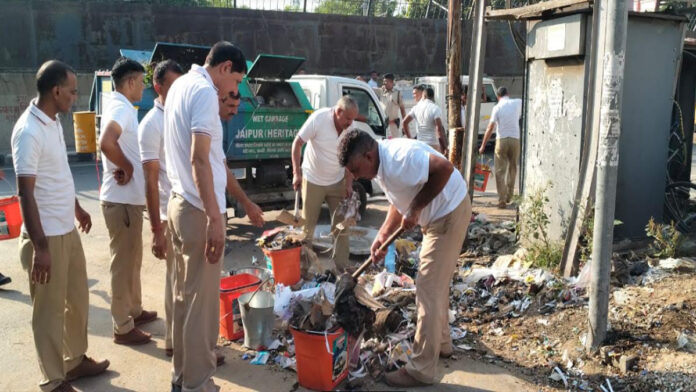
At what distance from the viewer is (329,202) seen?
5.79 metres

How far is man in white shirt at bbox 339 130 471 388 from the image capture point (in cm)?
341

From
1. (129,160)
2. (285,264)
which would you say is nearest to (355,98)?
(285,264)

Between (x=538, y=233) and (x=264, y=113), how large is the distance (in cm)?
387

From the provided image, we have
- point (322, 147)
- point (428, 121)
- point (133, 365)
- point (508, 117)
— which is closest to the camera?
point (133, 365)

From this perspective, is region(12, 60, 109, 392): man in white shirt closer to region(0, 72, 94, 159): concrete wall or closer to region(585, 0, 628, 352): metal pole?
region(585, 0, 628, 352): metal pole

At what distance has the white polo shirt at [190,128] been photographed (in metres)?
3.06

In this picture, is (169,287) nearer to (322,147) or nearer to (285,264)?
(285,264)

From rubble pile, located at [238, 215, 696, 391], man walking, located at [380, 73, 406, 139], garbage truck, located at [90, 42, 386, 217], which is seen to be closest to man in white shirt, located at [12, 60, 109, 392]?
rubble pile, located at [238, 215, 696, 391]

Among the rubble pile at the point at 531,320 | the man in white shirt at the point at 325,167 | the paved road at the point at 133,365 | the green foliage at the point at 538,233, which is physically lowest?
the paved road at the point at 133,365

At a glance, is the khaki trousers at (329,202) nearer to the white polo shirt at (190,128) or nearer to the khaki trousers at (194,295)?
the white polo shirt at (190,128)

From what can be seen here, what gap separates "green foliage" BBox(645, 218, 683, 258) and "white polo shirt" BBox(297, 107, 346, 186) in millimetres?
3066

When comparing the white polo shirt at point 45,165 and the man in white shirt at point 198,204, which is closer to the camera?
the man in white shirt at point 198,204

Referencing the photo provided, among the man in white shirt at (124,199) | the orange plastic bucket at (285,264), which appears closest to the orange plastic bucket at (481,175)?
the orange plastic bucket at (285,264)

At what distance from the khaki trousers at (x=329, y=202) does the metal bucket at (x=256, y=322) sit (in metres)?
1.58
